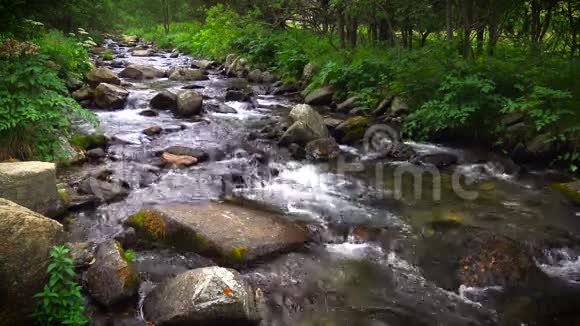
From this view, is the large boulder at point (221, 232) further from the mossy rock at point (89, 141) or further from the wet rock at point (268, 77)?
the wet rock at point (268, 77)

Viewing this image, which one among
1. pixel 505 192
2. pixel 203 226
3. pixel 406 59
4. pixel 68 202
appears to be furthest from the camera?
pixel 406 59

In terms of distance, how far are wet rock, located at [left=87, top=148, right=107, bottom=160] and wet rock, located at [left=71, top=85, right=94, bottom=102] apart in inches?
182

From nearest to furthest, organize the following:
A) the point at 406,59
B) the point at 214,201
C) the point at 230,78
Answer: the point at 214,201 → the point at 406,59 → the point at 230,78

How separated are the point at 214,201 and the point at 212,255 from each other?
1819 mm

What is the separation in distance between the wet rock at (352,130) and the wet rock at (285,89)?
209 inches

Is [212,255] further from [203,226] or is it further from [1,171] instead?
[1,171]

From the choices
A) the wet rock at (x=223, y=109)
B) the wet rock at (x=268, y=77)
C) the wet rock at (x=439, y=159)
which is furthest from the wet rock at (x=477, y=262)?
the wet rock at (x=268, y=77)

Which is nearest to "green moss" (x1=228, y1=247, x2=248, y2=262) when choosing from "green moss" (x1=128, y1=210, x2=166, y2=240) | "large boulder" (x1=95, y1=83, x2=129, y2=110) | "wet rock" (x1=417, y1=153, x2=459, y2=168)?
"green moss" (x1=128, y1=210, x2=166, y2=240)

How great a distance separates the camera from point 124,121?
11516 millimetres

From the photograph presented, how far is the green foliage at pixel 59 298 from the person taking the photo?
3689mm

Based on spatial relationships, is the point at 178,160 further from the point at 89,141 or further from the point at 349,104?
the point at 349,104

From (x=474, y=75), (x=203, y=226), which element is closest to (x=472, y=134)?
(x=474, y=75)

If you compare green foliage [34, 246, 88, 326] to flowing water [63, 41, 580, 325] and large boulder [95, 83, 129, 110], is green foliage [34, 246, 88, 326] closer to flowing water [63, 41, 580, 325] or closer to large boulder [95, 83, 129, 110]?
flowing water [63, 41, 580, 325]

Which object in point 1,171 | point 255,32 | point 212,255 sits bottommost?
point 212,255
